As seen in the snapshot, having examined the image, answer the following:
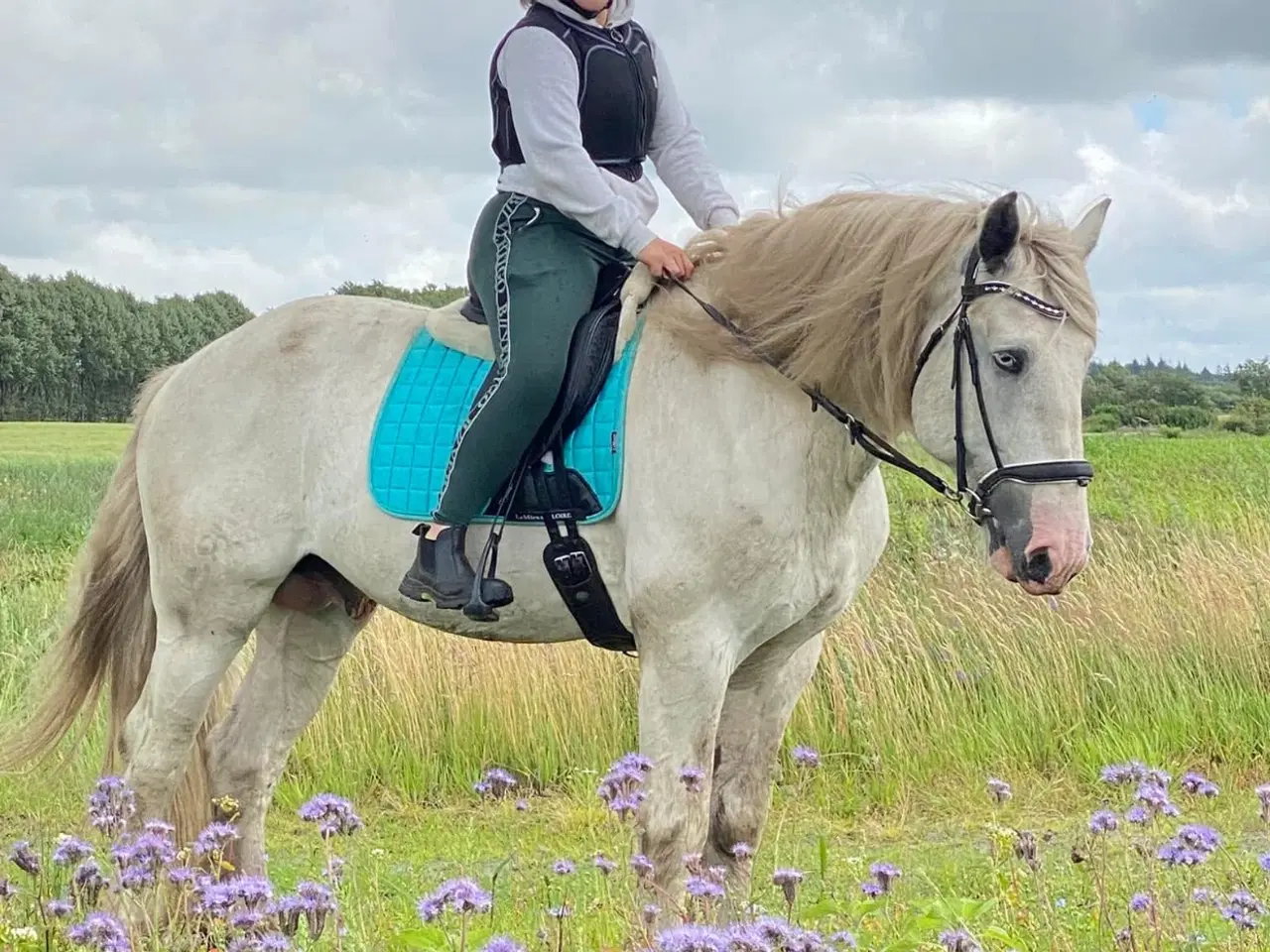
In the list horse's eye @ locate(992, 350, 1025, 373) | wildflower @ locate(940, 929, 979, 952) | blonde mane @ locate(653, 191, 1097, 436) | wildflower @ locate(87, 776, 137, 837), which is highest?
blonde mane @ locate(653, 191, 1097, 436)

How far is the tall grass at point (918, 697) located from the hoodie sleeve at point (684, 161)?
3059mm

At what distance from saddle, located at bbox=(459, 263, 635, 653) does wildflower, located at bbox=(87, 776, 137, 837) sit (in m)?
1.06

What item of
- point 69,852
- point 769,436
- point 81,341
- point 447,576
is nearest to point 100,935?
point 69,852

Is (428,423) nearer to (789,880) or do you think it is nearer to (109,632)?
(109,632)

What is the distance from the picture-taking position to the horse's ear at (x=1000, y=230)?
3.13 m

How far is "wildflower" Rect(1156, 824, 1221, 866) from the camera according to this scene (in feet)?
8.39

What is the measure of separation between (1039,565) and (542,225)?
5.70 ft

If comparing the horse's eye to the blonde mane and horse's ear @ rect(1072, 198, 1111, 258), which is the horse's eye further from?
horse's ear @ rect(1072, 198, 1111, 258)

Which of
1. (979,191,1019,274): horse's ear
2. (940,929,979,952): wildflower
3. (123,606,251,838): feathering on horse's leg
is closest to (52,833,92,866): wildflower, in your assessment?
(940,929,979,952): wildflower

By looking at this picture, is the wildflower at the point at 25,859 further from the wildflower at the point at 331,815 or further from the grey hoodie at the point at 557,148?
the grey hoodie at the point at 557,148

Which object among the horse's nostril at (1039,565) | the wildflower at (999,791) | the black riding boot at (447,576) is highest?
the horse's nostril at (1039,565)

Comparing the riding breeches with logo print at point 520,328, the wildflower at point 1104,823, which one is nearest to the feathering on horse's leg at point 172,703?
the riding breeches with logo print at point 520,328

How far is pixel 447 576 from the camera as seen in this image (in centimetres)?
386

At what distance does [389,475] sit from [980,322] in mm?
1833
